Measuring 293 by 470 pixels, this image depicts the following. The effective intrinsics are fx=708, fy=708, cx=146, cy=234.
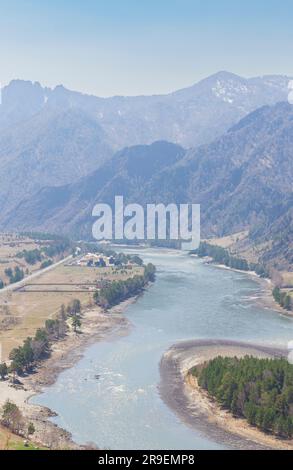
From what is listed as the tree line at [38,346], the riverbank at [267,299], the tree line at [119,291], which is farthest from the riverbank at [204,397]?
the tree line at [119,291]

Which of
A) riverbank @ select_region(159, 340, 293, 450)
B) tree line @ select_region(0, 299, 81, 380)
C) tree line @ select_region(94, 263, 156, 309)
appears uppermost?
tree line @ select_region(94, 263, 156, 309)

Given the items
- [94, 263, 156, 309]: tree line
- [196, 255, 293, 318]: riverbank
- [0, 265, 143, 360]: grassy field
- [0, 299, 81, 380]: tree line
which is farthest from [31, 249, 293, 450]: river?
[0, 265, 143, 360]: grassy field

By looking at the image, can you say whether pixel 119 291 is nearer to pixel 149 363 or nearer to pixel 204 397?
pixel 149 363

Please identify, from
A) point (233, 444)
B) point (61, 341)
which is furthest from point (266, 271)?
point (233, 444)

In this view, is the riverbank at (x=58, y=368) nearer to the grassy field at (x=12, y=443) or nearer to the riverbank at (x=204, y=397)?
the grassy field at (x=12, y=443)

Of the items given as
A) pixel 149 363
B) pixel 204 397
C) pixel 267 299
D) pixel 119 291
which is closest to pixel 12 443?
pixel 204 397

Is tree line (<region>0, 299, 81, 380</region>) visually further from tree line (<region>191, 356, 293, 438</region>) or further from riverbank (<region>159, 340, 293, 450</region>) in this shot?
tree line (<region>191, 356, 293, 438</region>)
